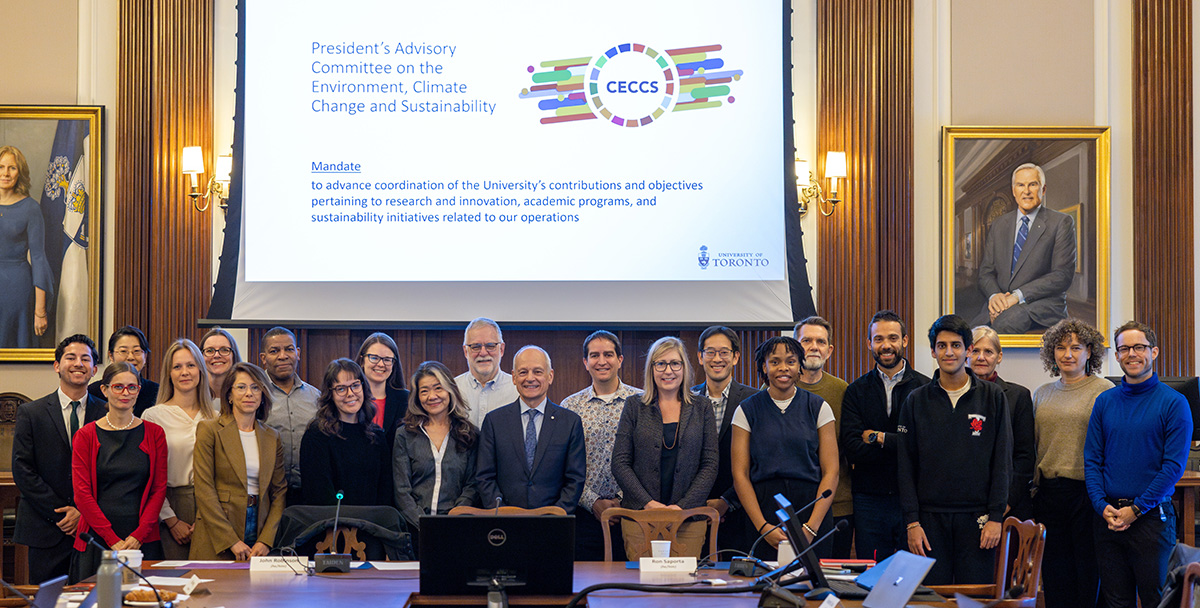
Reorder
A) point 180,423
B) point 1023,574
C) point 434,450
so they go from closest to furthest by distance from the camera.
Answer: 1. point 1023,574
2. point 434,450
3. point 180,423

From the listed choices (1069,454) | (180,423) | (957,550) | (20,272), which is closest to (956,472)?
(957,550)

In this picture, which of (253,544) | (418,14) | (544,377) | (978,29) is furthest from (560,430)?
(978,29)

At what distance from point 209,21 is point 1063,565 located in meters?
5.46

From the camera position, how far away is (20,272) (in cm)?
589

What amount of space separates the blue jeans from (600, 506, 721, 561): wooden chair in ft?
2.97

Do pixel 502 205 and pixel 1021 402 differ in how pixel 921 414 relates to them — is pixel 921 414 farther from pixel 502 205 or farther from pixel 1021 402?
pixel 502 205

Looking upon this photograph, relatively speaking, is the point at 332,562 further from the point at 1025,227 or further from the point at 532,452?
the point at 1025,227

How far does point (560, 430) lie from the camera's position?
169 inches

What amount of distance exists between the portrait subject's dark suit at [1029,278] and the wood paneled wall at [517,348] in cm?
136

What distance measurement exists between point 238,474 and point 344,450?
43 centimetres

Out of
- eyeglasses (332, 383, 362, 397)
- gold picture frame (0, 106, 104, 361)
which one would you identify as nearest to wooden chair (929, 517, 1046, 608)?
eyeglasses (332, 383, 362, 397)

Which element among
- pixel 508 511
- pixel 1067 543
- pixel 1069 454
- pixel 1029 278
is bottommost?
pixel 1067 543

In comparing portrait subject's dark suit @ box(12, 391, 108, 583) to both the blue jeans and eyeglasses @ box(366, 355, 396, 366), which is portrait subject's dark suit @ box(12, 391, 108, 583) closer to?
eyeglasses @ box(366, 355, 396, 366)

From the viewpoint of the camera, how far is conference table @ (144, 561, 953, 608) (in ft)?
9.36
